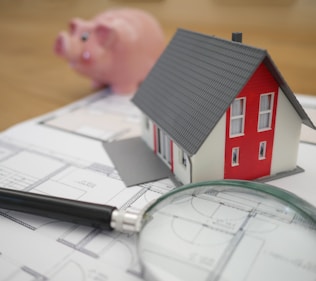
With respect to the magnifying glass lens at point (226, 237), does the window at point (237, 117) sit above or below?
above

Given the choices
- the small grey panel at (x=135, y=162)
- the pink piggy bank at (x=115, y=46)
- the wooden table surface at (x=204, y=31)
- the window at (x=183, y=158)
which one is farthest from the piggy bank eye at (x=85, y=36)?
the window at (x=183, y=158)

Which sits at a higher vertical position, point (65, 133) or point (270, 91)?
point (270, 91)

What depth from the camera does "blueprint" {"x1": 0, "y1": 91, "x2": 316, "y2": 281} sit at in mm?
428

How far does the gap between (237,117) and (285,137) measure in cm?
10

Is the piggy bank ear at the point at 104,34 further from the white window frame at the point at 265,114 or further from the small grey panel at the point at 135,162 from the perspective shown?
the white window frame at the point at 265,114

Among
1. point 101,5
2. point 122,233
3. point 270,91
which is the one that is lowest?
point 122,233

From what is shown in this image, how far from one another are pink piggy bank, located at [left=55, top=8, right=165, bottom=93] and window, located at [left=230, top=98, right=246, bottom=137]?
1.77 feet

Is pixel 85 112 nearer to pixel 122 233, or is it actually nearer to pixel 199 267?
pixel 122 233

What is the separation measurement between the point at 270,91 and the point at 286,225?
0.20 m

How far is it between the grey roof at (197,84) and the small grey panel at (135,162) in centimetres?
8

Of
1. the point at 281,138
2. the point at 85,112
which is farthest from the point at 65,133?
the point at 281,138

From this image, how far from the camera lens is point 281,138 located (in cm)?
58

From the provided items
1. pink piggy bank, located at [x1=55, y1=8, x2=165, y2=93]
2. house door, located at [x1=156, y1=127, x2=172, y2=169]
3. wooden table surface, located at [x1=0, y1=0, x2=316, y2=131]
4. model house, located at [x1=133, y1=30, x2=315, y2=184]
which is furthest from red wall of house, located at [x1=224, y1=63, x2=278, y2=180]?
pink piggy bank, located at [x1=55, y1=8, x2=165, y2=93]

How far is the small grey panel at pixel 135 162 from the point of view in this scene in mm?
607
